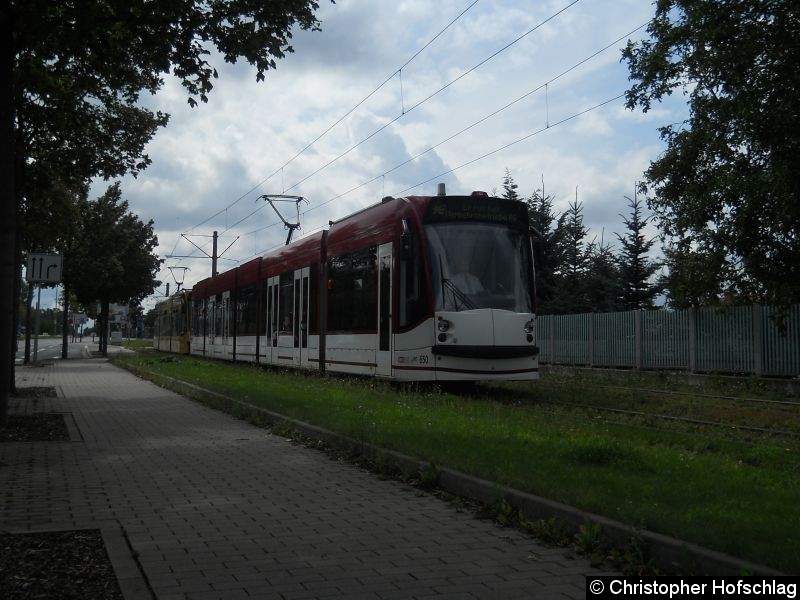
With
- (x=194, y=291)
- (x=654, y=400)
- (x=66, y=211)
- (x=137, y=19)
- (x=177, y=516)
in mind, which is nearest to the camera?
(x=177, y=516)

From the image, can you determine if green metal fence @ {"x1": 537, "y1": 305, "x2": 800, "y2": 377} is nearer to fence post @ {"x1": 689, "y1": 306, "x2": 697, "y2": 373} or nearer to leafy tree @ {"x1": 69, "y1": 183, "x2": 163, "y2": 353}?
fence post @ {"x1": 689, "y1": 306, "x2": 697, "y2": 373}

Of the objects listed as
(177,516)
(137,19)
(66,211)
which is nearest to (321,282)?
(66,211)

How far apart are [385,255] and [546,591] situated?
11905 mm

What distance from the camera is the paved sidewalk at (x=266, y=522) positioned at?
185 inches

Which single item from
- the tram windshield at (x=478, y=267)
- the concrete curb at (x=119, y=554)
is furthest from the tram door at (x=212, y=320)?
the concrete curb at (x=119, y=554)

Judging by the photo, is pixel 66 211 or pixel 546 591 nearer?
pixel 546 591

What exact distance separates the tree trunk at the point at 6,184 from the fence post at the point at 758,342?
56.7ft

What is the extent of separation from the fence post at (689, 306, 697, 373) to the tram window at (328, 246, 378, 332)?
1041 centimetres

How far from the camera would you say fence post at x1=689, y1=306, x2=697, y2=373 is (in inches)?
908

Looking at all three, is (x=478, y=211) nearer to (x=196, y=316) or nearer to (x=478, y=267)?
(x=478, y=267)

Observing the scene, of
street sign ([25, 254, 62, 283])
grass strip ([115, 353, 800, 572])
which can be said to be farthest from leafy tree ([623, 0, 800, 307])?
street sign ([25, 254, 62, 283])

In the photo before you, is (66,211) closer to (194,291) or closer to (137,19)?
(137,19)

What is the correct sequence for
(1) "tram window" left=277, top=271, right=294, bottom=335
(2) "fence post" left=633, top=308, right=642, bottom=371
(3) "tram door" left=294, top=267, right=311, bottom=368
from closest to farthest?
(3) "tram door" left=294, top=267, right=311, bottom=368 < (1) "tram window" left=277, top=271, right=294, bottom=335 < (2) "fence post" left=633, top=308, right=642, bottom=371

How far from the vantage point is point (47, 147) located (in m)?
16.4
